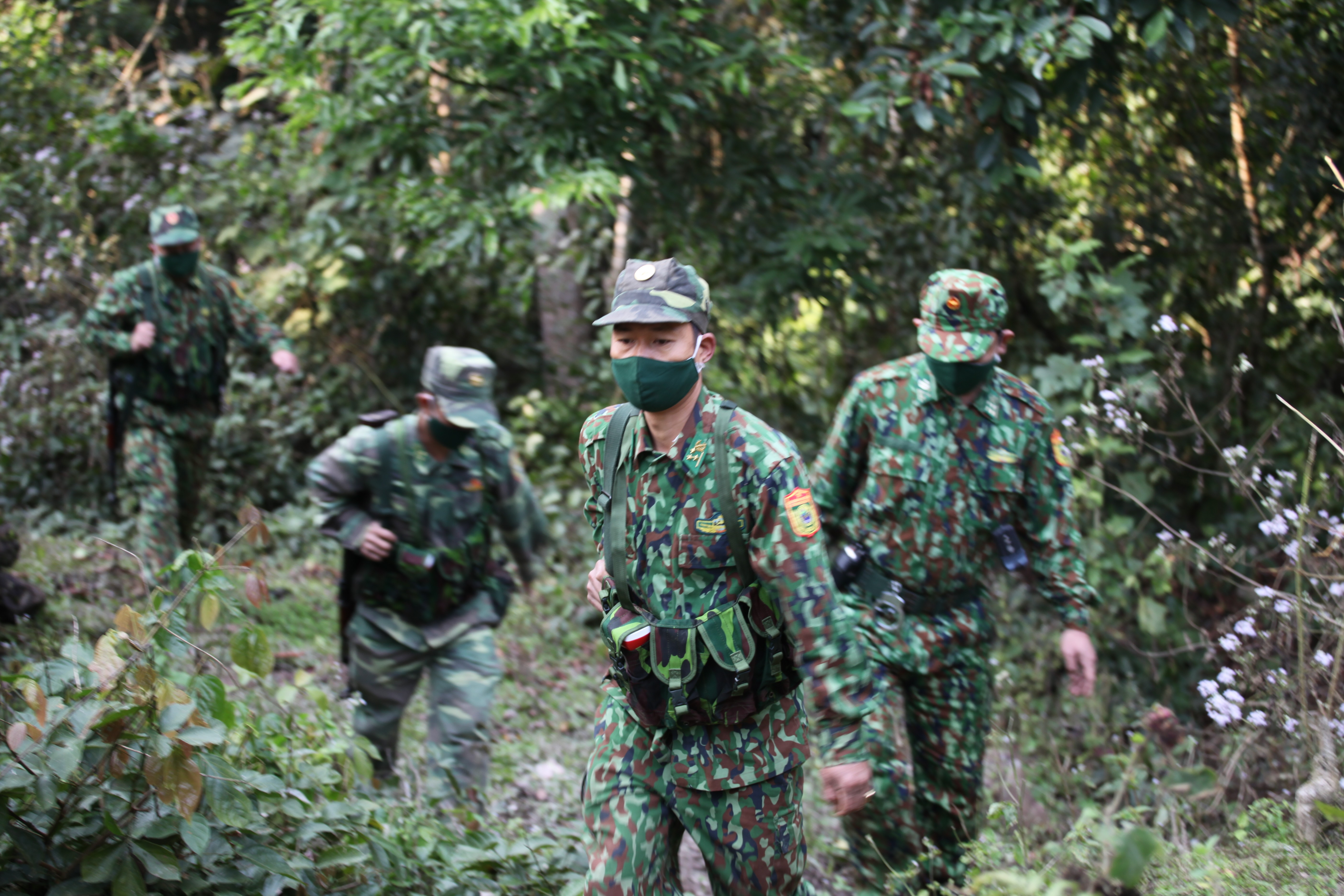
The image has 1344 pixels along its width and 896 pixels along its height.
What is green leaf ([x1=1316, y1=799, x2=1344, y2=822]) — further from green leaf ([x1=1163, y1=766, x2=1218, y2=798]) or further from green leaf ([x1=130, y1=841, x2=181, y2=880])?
green leaf ([x1=130, y1=841, x2=181, y2=880])

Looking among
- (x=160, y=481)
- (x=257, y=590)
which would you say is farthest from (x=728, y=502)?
(x=160, y=481)

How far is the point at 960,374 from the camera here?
3.69 meters

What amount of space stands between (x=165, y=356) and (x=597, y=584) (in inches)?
164

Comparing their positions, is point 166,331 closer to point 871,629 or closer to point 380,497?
point 380,497

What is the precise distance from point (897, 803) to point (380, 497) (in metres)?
2.19

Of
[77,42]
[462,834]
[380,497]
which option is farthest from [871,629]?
[77,42]

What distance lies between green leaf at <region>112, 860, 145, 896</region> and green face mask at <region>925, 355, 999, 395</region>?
2810 millimetres

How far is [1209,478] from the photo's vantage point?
6.60 meters

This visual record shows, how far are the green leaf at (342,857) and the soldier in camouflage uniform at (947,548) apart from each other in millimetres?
1656

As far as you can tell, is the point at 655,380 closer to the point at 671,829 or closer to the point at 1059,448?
the point at 671,829

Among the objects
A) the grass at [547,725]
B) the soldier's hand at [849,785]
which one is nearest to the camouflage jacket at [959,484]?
the grass at [547,725]

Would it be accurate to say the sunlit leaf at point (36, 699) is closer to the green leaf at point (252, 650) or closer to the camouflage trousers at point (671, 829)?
the green leaf at point (252, 650)

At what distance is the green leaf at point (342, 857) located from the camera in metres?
3.03

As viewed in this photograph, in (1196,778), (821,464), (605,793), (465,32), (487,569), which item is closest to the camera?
(1196,778)
